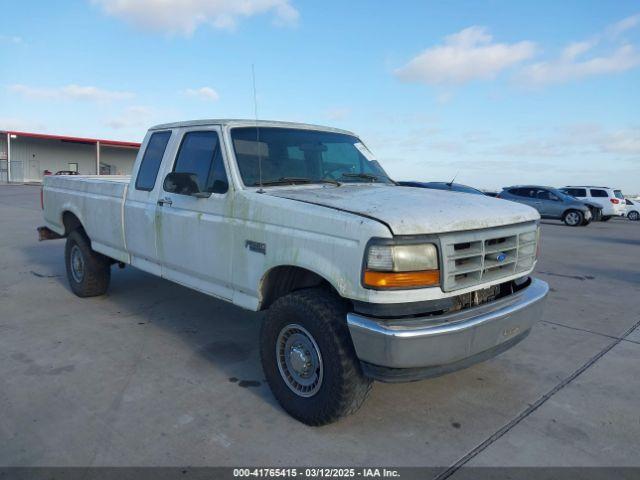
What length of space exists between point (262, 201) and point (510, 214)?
168 centimetres

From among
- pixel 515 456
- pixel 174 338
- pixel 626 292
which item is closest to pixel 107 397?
pixel 174 338

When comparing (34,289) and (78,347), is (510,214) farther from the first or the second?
(34,289)

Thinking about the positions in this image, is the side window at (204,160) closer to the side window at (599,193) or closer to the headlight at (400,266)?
the headlight at (400,266)

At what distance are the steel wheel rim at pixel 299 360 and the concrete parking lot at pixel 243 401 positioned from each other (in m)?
0.24

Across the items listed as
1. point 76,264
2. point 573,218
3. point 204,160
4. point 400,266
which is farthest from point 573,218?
point 400,266

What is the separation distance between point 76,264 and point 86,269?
40 cm

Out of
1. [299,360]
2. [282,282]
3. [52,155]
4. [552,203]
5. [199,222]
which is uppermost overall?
[52,155]

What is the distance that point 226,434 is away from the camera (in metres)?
2.92

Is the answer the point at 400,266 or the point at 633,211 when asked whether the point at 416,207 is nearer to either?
the point at 400,266

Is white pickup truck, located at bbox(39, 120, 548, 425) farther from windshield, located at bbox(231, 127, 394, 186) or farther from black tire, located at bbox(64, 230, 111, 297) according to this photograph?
black tire, located at bbox(64, 230, 111, 297)

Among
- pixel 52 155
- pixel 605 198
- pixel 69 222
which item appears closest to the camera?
pixel 69 222

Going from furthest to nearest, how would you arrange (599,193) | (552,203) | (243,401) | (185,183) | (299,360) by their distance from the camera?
(599,193), (552,203), (185,183), (243,401), (299,360)

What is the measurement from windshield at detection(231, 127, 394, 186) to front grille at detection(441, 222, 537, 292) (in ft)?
4.53

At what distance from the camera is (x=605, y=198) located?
22859mm
